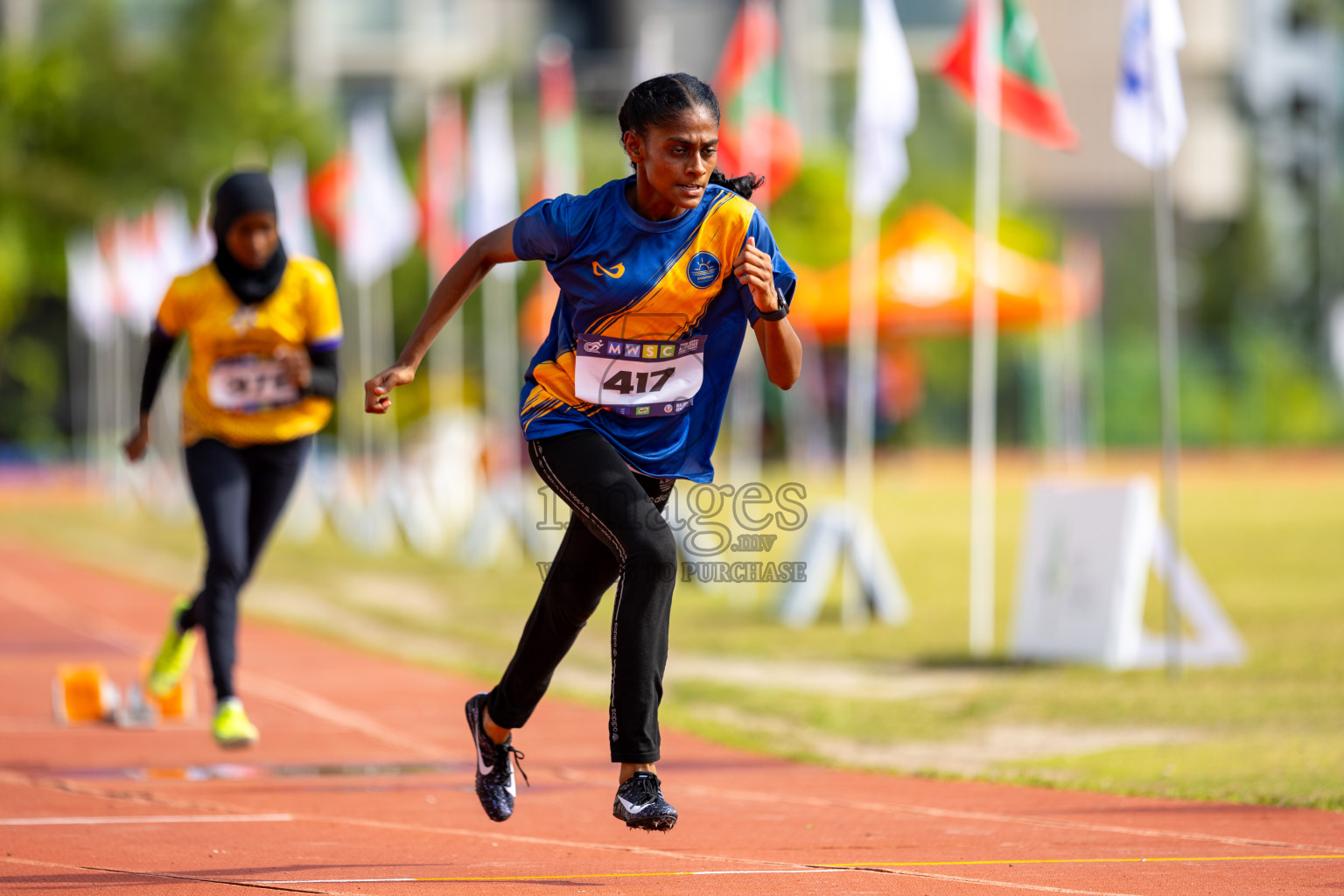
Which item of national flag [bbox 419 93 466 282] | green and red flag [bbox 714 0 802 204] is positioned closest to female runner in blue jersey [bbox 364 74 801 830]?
green and red flag [bbox 714 0 802 204]

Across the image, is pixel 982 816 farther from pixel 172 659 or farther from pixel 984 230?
pixel 984 230

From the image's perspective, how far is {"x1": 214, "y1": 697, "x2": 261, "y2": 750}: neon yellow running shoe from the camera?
22.5ft

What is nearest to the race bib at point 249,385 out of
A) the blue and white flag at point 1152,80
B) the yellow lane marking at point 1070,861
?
the yellow lane marking at point 1070,861

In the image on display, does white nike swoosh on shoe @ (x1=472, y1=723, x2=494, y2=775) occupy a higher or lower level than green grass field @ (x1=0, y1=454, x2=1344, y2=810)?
higher

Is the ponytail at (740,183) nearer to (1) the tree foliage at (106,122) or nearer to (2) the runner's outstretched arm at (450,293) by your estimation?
(2) the runner's outstretched arm at (450,293)

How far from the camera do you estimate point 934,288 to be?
953 inches

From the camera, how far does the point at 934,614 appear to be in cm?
1370

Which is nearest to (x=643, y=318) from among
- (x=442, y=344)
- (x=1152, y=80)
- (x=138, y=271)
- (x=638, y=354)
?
(x=638, y=354)

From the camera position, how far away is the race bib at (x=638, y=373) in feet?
16.2

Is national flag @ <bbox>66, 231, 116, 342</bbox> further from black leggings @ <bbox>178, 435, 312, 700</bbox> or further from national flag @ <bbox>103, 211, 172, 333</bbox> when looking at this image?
black leggings @ <bbox>178, 435, 312, 700</bbox>

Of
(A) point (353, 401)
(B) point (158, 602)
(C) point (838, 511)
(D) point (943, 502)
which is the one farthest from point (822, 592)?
(A) point (353, 401)

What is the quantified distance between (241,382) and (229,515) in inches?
21.6

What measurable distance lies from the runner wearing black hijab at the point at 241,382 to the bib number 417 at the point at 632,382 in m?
2.71

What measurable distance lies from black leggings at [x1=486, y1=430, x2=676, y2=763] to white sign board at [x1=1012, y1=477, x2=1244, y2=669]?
5.55 metres
